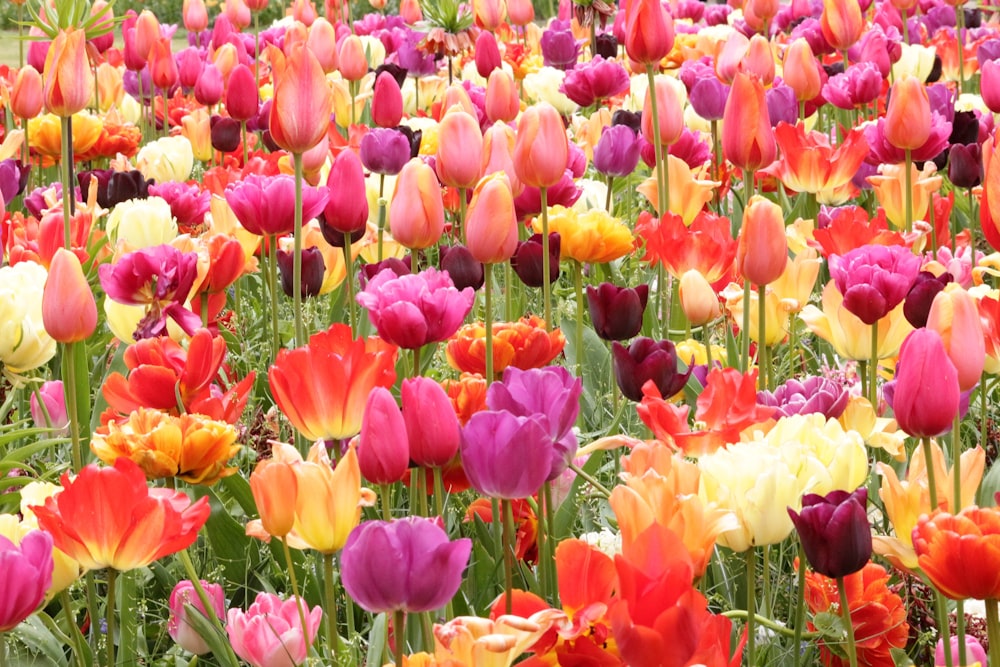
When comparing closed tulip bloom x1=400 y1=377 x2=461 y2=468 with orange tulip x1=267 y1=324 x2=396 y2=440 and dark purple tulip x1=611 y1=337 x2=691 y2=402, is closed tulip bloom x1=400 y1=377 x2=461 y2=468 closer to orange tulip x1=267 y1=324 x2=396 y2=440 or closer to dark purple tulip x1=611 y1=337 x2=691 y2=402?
orange tulip x1=267 y1=324 x2=396 y2=440

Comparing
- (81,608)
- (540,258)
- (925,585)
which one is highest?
(540,258)

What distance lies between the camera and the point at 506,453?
116 centimetres

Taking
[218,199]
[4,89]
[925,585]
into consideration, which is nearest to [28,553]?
[925,585]

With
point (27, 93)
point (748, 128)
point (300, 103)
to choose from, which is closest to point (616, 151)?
point (748, 128)

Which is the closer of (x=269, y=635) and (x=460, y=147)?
(x=269, y=635)

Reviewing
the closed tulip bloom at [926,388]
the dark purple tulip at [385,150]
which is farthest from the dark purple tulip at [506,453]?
the dark purple tulip at [385,150]

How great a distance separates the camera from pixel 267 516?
117 centimetres

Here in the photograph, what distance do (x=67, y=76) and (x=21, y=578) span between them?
1.33m

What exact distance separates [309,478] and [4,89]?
3683 millimetres

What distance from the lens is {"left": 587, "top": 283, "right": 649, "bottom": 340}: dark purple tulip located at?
1.95 m

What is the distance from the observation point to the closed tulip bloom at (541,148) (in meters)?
1.98

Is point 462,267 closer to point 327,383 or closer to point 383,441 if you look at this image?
point 327,383

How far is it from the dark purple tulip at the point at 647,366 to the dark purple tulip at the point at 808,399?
122mm

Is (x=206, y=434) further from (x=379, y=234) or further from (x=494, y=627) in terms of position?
(x=379, y=234)
